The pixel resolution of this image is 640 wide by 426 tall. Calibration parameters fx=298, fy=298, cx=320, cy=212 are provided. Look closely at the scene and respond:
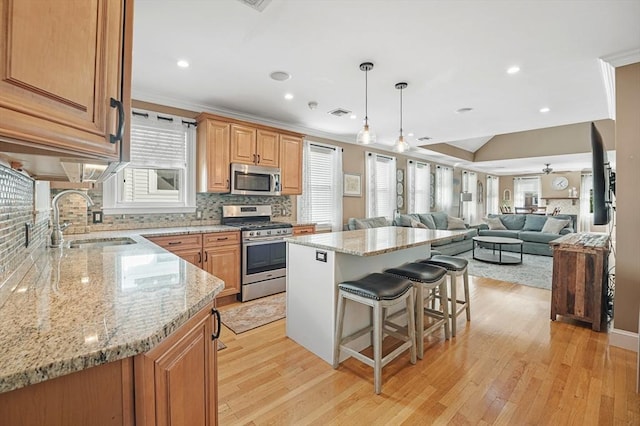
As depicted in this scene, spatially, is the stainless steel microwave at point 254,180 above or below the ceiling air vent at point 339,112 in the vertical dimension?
below

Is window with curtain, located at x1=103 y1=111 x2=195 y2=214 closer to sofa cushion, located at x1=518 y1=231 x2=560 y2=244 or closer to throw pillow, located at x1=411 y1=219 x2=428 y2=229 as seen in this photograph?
throw pillow, located at x1=411 y1=219 x2=428 y2=229

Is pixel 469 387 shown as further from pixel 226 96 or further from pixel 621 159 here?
pixel 226 96

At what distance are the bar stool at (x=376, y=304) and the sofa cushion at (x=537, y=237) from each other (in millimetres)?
6155

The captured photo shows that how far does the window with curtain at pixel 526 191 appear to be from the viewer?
40.8 feet

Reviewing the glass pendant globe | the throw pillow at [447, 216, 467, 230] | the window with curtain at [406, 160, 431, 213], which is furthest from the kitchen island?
the throw pillow at [447, 216, 467, 230]

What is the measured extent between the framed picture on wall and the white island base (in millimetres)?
3245

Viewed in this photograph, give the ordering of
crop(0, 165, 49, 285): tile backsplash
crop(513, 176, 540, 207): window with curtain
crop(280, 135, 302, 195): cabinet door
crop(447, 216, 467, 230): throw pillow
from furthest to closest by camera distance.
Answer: crop(513, 176, 540, 207): window with curtain, crop(447, 216, 467, 230): throw pillow, crop(280, 135, 302, 195): cabinet door, crop(0, 165, 49, 285): tile backsplash

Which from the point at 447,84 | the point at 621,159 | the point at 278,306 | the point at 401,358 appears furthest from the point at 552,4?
the point at 278,306

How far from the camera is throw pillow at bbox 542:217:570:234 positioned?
700cm

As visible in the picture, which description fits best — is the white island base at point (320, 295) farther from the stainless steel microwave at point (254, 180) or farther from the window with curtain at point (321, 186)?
the window with curtain at point (321, 186)

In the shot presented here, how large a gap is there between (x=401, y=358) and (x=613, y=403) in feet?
4.24

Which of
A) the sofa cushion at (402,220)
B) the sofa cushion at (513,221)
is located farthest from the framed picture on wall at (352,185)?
the sofa cushion at (513,221)

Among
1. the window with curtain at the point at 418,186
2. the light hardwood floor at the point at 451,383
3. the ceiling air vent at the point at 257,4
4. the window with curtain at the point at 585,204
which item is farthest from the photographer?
the window with curtain at the point at 585,204

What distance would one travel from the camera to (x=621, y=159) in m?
2.60
